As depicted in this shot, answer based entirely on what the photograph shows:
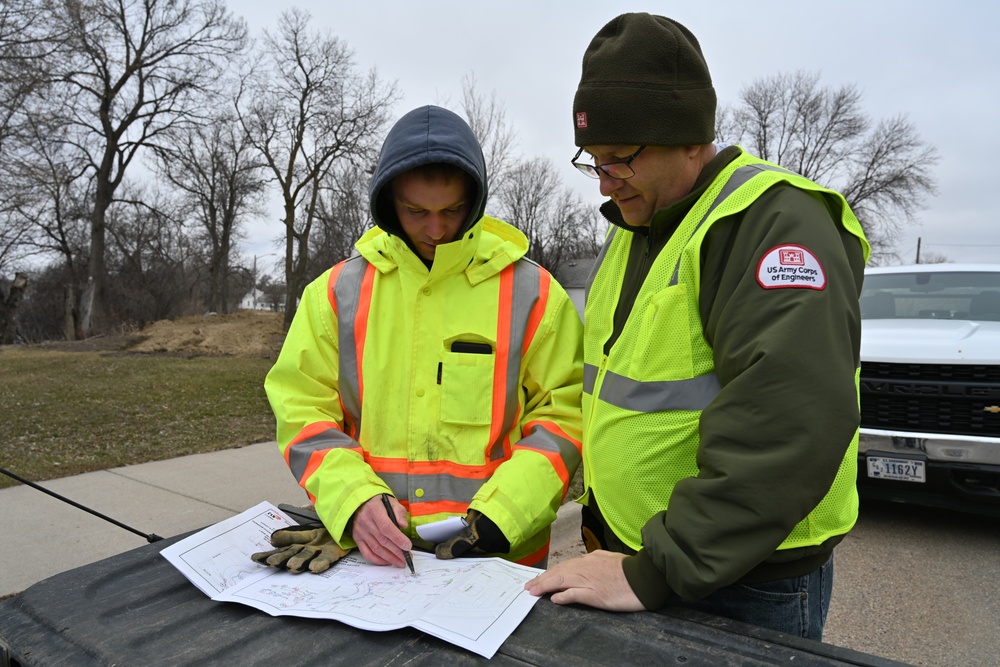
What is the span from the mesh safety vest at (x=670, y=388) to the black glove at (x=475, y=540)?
31 centimetres

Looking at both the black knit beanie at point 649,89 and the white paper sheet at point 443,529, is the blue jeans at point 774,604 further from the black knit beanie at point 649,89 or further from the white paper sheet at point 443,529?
the black knit beanie at point 649,89

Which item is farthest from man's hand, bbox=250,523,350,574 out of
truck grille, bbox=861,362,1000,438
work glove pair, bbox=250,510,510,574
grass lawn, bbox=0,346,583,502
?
truck grille, bbox=861,362,1000,438

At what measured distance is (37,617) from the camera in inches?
53.8

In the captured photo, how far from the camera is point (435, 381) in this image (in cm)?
194

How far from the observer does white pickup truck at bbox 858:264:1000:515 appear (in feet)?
14.7

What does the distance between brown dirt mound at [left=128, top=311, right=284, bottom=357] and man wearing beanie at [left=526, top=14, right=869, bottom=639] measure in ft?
49.5

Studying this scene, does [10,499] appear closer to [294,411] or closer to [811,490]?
[294,411]

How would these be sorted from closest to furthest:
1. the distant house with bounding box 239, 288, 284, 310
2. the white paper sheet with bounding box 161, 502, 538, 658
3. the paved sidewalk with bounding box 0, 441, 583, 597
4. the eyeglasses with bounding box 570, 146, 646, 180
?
the white paper sheet with bounding box 161, 502, 538, 658, the eyeglasses with bounding box 570, 146, 646, 180, the paved sidewalk with bounding box 0, 441, 583, 597, the distant house with bounding box 239, 288, 284, 310

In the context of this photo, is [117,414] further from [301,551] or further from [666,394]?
[666,394]

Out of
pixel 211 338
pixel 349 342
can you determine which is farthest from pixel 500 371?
pixel 211 338

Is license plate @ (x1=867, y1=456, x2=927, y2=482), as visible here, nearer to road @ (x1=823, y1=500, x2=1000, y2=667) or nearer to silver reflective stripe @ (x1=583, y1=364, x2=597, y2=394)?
road @ (x1=823, y1=500, x2=1000, y2=667)

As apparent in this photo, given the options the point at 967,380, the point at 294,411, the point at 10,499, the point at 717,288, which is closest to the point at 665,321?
the point at 717,288

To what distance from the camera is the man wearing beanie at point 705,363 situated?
1185mm

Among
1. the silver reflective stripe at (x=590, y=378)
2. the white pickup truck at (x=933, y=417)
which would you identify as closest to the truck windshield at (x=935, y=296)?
the white pickup truck at (x=933, y=417)
